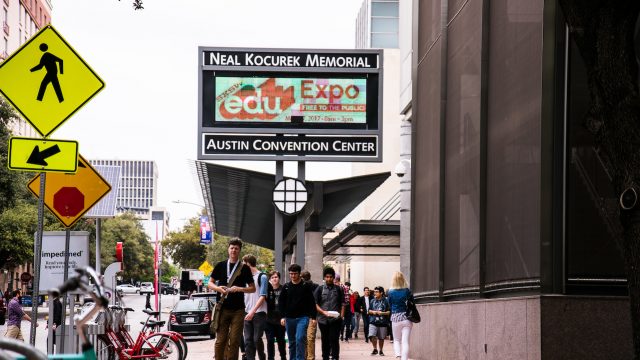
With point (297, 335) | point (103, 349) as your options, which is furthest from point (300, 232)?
point (103, 349)

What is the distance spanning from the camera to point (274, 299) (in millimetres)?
18641

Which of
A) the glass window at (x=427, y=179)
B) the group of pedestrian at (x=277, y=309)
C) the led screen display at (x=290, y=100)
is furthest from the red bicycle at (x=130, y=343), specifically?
the led screen display at (x=290, y=100)

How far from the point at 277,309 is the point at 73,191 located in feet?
18.1

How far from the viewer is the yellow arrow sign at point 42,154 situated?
10.3 meters

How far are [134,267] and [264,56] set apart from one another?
126782 mm

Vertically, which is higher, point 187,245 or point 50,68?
point 187,245

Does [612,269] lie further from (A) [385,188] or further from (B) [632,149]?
(A) [385,188]

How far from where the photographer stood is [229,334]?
580 inches

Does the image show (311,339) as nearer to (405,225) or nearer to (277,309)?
(277,309)

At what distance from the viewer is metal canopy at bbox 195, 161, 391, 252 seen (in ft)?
89.9

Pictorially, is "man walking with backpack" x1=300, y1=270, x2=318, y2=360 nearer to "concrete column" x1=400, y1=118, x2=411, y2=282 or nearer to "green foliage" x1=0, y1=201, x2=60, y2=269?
"concrete column" x1=400, y1=118, x2=411, y2=282

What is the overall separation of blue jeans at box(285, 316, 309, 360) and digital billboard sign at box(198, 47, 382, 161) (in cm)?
945

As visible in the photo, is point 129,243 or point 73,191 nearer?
point 73,191

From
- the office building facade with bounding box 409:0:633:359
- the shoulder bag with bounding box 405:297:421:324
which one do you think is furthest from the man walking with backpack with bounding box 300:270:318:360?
the office building facade with bounding box 409:0:633:359
